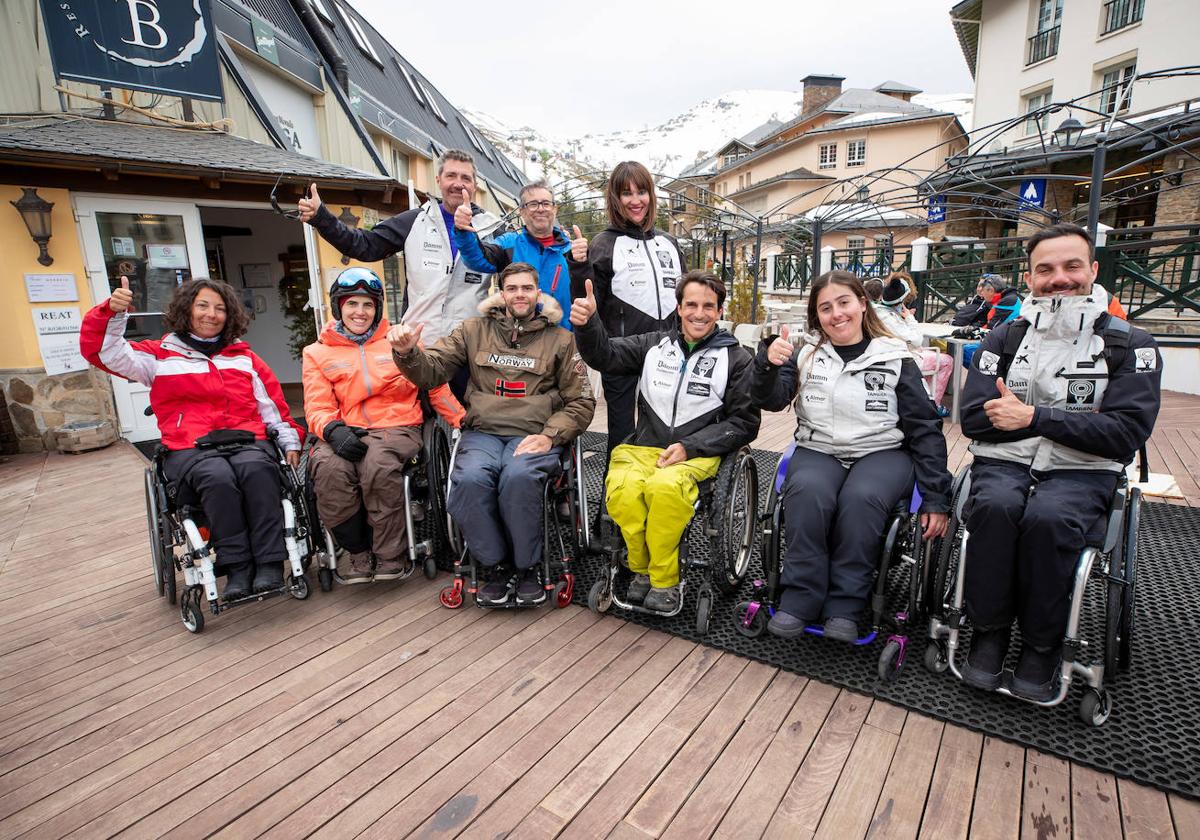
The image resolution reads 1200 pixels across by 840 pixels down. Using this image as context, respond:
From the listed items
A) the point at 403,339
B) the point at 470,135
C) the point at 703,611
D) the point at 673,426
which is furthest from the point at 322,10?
the point at 703,611

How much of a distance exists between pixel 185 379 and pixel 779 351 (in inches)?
92.7

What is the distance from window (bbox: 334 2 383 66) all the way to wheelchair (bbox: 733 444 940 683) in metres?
14.6

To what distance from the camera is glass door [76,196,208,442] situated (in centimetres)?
521

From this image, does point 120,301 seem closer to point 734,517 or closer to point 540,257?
point 540,257

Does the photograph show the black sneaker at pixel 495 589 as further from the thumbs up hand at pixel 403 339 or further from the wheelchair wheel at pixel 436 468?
the thumbs up hand at pixel 403 339

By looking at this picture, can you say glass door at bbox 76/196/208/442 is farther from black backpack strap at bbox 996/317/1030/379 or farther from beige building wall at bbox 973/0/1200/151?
beige building wall at bbox 973/0/1200/151

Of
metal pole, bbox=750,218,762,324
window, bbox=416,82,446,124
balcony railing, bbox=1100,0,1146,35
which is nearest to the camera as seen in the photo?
metal pole, bbox=750,218,762,324

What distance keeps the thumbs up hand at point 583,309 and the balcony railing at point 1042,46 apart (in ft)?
63.5

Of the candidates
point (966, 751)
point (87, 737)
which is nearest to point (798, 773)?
point (966, 751)

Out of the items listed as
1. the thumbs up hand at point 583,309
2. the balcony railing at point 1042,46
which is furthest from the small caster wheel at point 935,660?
the balcony railing at point 1042,46

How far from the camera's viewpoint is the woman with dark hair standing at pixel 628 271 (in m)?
2.74

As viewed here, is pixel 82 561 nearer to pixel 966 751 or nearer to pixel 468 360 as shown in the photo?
pixel 468 360

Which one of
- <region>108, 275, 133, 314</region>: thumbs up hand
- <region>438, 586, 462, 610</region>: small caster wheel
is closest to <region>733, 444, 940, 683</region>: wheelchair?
<region>438, 586, 462, 610</region>: small caster wheel

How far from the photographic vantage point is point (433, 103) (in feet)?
60.4
